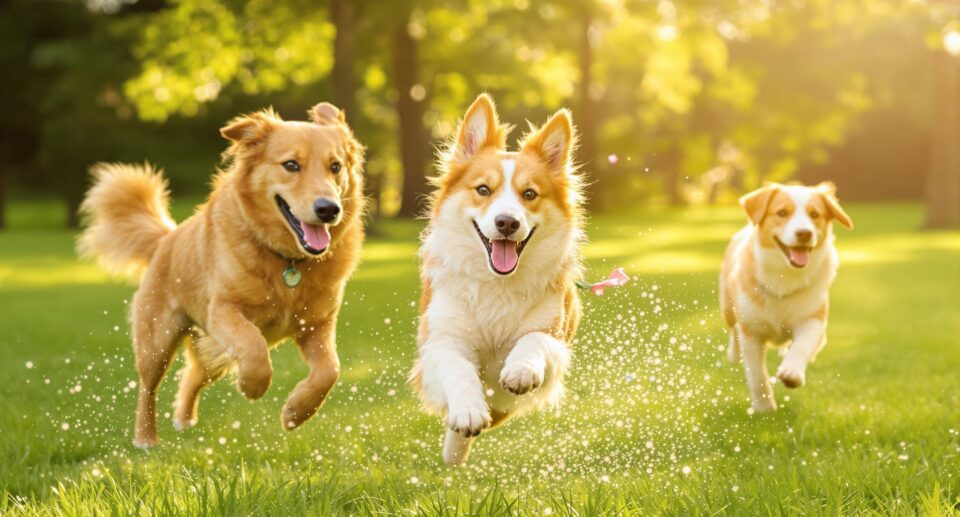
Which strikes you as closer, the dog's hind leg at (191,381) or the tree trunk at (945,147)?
the dog's hind leg at (191,381)

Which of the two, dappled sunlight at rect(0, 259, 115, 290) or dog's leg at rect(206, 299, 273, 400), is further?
dappled sunlight at rect(0, 259, 115, 290)

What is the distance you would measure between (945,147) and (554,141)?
2329 centimetres

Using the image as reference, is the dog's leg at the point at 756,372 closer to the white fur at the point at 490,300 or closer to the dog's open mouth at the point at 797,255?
the dog's open mouth at the point at 797,255

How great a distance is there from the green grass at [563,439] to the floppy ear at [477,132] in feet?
2.43

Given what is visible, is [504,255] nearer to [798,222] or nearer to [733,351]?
[798,222]

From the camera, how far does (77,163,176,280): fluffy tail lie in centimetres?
557

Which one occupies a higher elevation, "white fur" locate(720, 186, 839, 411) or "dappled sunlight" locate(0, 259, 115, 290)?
"white fur" locate(720, 186, 839, 411)

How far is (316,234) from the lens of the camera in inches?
160

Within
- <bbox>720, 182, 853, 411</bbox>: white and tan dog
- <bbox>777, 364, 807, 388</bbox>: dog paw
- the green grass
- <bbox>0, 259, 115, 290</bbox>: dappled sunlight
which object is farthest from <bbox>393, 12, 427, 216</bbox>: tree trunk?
<bbox>777, 364, 807, 388</bbox>: dog paw

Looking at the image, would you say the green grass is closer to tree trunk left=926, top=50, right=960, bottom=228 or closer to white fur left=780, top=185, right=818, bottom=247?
white fur left=780, top=185, right=818, bottom=247

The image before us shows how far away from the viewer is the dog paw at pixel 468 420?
3518 mm

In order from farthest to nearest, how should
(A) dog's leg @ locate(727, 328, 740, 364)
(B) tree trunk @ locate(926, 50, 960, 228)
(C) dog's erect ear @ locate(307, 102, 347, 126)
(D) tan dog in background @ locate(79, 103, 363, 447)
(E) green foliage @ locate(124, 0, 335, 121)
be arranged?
(B) tree trunk @ locate(926, 50, 960, 228) < (E) green foliage @ locate(124, 0, 335, 121) < (A) dog's leg @ locate(727, 328, 740, 364) < (C) dog's erect ear @ locate(307, 102, 347, 126) < (D) tan dog in background @ locate(79, 103, 363, 447)

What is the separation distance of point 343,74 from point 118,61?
16.6 meters

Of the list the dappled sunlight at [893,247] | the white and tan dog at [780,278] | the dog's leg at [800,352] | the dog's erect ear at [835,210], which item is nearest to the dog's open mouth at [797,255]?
the white and tan dog at [780,278]
